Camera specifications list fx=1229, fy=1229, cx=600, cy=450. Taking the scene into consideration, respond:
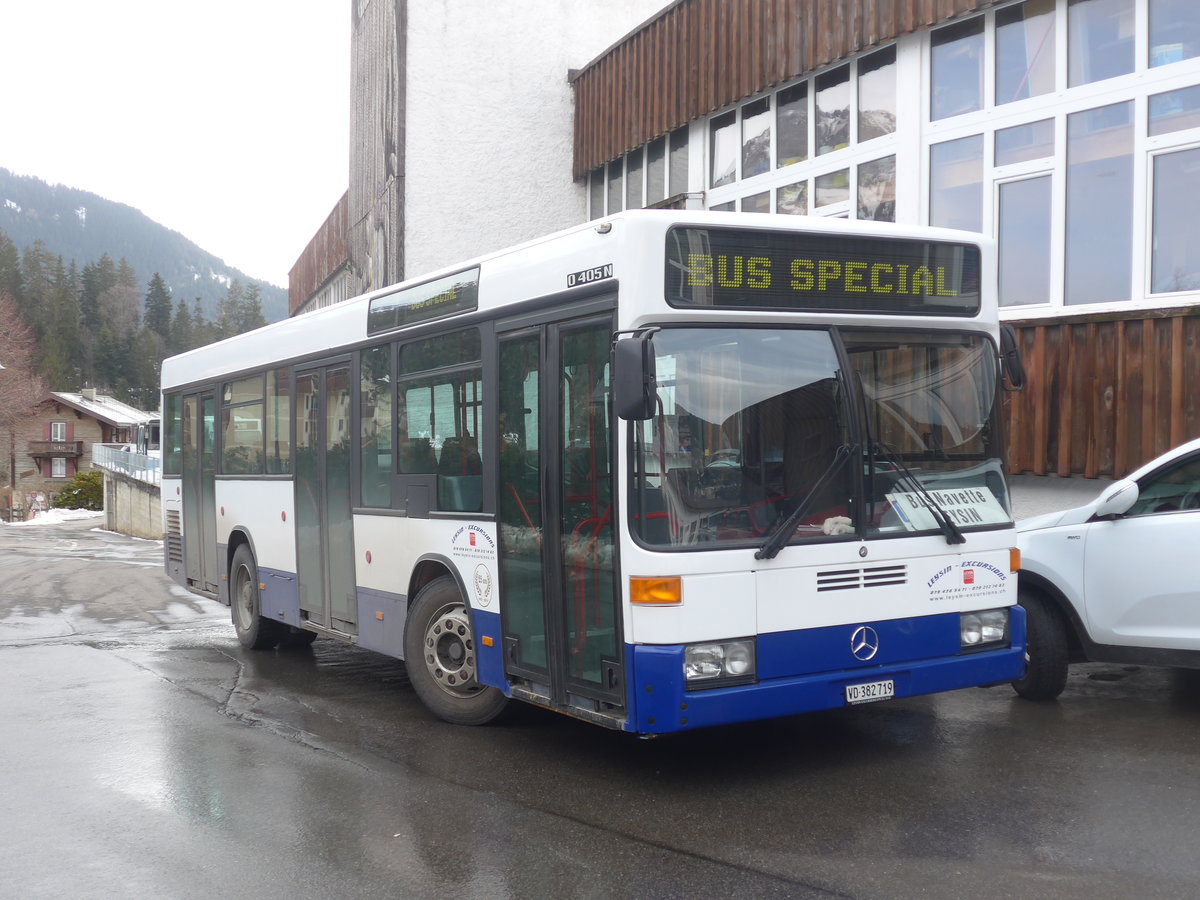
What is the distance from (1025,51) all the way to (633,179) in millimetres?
8295

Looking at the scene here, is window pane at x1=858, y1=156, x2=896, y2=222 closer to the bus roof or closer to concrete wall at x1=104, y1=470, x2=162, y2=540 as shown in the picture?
the bus roof

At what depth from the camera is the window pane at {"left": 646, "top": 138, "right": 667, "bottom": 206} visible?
18.6 m

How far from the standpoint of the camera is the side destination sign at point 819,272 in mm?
6000

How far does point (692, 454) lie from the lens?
19.2ft

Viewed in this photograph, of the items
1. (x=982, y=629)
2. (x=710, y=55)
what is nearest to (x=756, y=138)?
(x=710, y=55)

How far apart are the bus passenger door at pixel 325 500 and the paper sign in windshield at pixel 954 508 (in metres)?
4.34

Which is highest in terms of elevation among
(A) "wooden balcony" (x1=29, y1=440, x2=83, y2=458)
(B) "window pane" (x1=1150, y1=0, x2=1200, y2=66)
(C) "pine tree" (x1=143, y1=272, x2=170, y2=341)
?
(C) "pine tree" (x1=143, y1=272, x2=170, y2=341)

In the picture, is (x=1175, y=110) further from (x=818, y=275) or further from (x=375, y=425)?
(x=375, y=425)

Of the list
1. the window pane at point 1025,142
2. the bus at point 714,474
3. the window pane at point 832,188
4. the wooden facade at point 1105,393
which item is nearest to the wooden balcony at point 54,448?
the window pane at point 832,188

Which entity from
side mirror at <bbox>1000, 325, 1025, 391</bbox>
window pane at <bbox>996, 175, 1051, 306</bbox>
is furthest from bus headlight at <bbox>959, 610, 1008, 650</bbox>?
window pane at <bbox>996, 175, 1051, 306</bbox>

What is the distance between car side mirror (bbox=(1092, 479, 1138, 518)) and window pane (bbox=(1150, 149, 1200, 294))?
3.91 meters

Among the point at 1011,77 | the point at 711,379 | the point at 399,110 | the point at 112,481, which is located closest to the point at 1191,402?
the point at 1011,77

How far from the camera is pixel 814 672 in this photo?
6.01m

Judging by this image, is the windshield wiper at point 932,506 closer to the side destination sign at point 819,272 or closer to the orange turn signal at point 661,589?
the side destination sign at point 819,272
